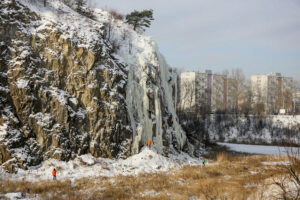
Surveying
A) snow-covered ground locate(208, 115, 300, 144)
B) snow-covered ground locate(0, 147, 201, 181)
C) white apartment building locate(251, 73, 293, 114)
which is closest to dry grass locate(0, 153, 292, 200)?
snow-covered ground locate(0, 147, 201, 181)

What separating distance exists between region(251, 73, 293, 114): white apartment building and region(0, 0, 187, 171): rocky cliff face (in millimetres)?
45545

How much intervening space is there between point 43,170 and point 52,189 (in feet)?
8.38

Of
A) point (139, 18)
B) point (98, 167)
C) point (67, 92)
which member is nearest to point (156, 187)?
point (98, 167)

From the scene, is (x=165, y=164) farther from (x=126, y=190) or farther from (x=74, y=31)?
(x=74, y=31)

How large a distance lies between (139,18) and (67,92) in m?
10.2

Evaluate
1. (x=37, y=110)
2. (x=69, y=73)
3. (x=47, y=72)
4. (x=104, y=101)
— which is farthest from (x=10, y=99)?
(x=104, y=101)

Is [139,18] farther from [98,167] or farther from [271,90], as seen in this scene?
[271,90]

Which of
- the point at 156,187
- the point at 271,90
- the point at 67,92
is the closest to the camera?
the point at 156,187

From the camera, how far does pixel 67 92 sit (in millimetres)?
13453

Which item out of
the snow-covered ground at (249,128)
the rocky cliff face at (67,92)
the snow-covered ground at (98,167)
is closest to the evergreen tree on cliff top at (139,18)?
the rocky cliff face at (67,92)

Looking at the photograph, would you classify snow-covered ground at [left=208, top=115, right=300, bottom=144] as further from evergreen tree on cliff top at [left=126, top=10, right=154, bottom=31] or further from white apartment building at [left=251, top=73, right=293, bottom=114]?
evergreen tree on cliff top at [left=126, top=10, right=154, bottom=31]

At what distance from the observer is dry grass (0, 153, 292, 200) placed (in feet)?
27.9

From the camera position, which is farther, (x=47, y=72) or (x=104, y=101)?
(x=104, y=101)

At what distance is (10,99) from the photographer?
11906 mm
